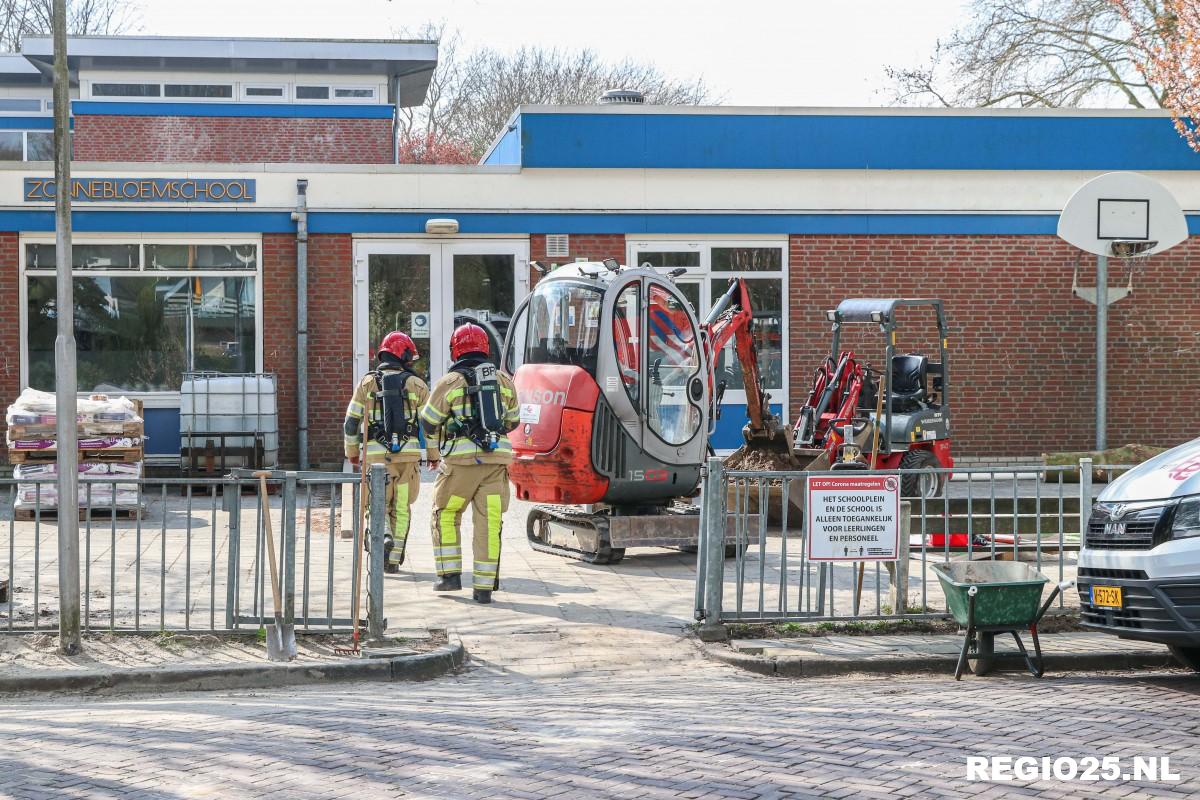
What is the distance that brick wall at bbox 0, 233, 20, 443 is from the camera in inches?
765

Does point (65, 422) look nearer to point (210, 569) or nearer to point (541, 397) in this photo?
point (210, 569)

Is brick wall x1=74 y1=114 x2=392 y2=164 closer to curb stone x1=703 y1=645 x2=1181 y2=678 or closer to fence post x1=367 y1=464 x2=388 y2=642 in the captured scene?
fence post x1=367 y1=464 x2=388 y2=642

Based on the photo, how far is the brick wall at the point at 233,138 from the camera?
31109 mm

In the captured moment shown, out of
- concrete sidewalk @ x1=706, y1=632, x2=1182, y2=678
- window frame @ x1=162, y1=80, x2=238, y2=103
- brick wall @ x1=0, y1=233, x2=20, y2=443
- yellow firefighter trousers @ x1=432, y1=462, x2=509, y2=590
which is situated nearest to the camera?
concrete sidewalk @ x1=706, y1=632, x2=1182, y2=678

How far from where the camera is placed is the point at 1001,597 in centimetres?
866

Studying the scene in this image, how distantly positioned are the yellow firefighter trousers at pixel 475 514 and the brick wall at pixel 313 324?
886 cm

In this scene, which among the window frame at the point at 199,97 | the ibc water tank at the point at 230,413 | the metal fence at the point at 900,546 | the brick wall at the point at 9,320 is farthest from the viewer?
the window frame at the point at 199,97

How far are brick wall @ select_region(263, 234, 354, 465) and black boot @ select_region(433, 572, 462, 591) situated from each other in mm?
8813

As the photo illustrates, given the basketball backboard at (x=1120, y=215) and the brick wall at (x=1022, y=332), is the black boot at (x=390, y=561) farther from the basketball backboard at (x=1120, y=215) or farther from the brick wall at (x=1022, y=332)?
the basketball backboard at (x=1120, y=215)

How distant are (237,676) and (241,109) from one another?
24.9m

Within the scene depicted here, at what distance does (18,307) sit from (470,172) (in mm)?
6456

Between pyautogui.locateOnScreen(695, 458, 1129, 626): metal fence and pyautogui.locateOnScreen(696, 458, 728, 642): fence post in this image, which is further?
pyautogui.locateOnScreen(695, 458, 1129, 626): metal fence

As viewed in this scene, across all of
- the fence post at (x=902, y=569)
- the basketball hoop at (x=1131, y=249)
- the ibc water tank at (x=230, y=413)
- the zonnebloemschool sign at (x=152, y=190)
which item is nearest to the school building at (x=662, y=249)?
the zonnebloemschool sign at (x=152, y=190)

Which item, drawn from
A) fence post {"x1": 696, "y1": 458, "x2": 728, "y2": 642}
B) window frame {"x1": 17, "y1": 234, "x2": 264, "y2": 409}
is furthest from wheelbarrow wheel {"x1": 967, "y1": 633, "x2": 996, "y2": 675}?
window frame {"x1": 17, "y1": 234, "x2": 264, "y2": 409}
